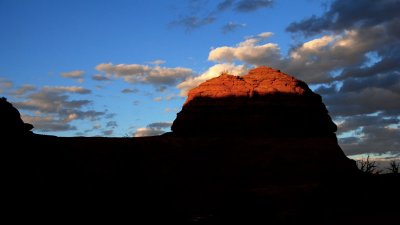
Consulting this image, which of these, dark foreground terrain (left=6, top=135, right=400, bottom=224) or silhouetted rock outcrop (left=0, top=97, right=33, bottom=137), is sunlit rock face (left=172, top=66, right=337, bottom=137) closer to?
dark foreground terrain (left=6, top=135, right=400, bottom=224)

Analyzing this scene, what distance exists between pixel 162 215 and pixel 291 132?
18548 millimetres

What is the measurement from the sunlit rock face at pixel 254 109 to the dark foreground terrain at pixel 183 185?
5009 mm

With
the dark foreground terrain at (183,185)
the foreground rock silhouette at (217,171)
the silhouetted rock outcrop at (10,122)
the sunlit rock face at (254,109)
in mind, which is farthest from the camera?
the sunlit rock face at (254,109)

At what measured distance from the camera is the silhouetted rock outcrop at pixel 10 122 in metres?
17.1

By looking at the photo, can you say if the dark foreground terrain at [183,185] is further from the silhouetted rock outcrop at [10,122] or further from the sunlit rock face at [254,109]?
the sunlit rock face at [254,109]

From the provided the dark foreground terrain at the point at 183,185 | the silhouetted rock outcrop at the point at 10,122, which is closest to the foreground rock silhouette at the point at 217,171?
the dark foreground terrain at the point at 183,185

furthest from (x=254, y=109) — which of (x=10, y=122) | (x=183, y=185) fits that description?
(x=10, y=122)

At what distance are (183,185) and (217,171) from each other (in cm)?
274

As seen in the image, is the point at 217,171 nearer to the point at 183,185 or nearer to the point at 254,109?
the point at 183,185

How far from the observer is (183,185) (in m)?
23.4

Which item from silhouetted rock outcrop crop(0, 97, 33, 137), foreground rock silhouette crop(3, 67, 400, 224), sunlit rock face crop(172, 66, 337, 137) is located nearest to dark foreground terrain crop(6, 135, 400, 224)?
foreground rock silhouette crop(3, 67, 400, 224)

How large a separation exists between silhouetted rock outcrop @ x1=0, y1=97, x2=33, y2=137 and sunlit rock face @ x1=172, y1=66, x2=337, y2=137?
1744cm

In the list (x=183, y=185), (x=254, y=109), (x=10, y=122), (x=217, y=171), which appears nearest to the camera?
(x=10, y=122)

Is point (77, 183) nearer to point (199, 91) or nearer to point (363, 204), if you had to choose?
point (363, 204)
